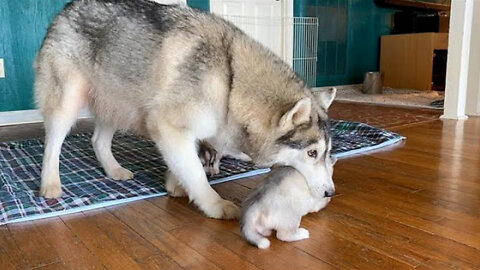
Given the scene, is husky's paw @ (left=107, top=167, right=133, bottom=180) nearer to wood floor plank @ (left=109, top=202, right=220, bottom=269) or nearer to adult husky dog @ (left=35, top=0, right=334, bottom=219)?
adult husky dog @ (left=35, top=0, right=334, bottom=219)

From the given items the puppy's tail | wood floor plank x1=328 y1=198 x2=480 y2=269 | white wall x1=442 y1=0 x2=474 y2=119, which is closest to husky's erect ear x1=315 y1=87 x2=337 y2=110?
wood floor plank x1=328 y1=198 x2=480 y2=269

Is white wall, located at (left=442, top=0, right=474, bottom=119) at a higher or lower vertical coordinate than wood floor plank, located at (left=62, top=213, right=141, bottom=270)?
higher

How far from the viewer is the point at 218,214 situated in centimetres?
171

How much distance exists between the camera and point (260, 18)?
586 cm

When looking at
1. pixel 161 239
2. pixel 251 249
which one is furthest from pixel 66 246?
pixel 251 249

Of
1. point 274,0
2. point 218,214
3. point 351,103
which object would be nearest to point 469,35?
point 351,103

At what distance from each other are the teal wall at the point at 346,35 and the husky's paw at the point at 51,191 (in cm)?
501

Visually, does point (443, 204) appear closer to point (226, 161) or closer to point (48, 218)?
point (226, 161)

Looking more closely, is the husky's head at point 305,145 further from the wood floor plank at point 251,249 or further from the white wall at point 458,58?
the white wall at point 458,58

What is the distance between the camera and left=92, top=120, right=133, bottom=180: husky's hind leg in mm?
2254

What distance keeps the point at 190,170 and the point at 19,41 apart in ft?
10.2

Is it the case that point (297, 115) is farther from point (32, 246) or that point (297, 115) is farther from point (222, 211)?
point (32, 246)

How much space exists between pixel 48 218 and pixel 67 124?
48cm

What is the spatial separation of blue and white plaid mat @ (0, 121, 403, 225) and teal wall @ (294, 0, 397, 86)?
3.30 metres
